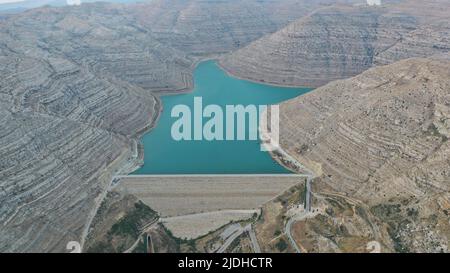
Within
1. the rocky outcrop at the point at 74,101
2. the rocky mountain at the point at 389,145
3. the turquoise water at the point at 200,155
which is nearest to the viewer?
the rocky mountain at the point at 389,145

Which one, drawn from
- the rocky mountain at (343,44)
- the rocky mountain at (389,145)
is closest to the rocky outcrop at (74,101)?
the rocky mountain at (343,44)

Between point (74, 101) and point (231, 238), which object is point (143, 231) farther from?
point (74, 101)

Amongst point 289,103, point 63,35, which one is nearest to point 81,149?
point 289,103

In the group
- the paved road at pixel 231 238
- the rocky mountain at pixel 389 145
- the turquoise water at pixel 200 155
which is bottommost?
the paved road at pixel 231 238

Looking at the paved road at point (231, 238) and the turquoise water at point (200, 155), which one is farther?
the turquoise water at point (200, 155)

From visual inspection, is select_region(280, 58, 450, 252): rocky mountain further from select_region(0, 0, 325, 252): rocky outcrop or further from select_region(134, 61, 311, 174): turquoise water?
select_region(0, 0, 325, 252): rocky outcrop

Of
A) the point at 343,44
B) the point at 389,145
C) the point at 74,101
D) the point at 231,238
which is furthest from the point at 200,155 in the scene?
the point at 343,44

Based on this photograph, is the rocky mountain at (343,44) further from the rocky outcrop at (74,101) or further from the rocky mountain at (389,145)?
the rocky mountain at (389,145)
